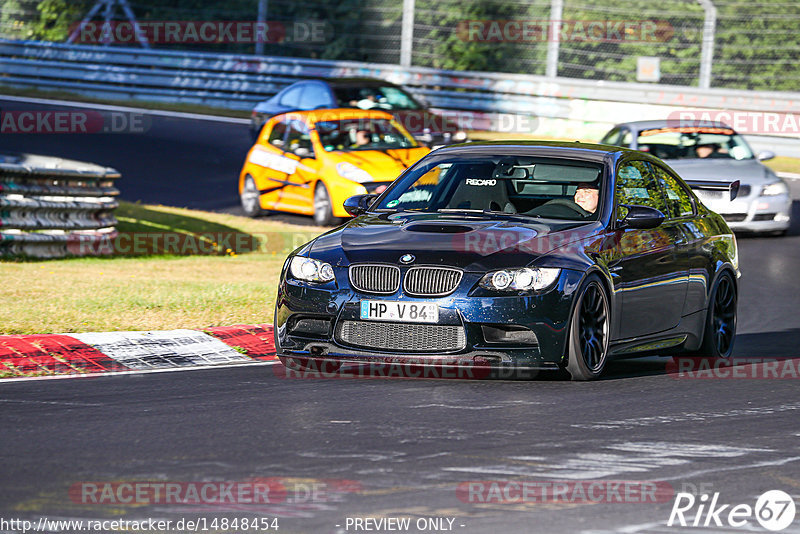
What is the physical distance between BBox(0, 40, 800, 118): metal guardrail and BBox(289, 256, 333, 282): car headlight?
20087mm

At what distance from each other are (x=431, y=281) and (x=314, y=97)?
1850cm

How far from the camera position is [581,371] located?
8484 millimetres

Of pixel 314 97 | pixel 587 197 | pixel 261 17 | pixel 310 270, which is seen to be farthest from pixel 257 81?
pixel 310 270

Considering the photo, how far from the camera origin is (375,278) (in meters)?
8.26

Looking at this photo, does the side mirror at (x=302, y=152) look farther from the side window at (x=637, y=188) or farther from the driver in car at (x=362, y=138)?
the side window at (x=637, y=188)

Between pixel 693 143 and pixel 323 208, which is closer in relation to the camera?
pixel 693 143

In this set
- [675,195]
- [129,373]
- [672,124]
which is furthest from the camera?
[672,124]

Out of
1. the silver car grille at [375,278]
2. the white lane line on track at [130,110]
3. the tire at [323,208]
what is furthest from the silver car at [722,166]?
the white lane line on track at [130,110]

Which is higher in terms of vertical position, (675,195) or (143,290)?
(675,195)

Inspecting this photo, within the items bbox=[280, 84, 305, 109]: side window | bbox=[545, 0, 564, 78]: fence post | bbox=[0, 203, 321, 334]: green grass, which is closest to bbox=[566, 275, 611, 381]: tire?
bbox=[0, 203, 321, 334]: green grass

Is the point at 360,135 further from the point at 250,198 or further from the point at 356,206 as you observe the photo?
the point at 356,206

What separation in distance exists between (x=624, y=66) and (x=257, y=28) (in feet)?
30.2

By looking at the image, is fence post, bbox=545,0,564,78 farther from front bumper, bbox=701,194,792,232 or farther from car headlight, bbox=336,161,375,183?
front bumper, bbox=701,194,792,232

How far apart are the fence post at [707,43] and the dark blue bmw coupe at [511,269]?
1791 cm
